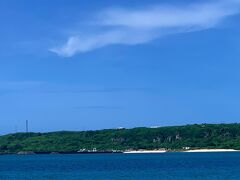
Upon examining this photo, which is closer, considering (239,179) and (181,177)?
(239,179)

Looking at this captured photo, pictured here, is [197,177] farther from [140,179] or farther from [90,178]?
[90,178]

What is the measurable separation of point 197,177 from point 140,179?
26.4 ft

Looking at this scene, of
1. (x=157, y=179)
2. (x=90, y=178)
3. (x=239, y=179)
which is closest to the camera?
(x=239, y=179)

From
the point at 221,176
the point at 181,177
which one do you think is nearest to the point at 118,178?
the point at 181,177

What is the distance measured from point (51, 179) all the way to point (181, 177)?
18.8 m

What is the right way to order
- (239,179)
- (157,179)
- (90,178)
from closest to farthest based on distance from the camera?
(239,179) < (157,179) < (90,178)

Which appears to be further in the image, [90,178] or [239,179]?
[90,178]

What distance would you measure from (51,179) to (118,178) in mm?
9760

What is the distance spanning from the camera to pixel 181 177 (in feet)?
265

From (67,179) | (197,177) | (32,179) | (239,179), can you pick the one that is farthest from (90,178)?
(239,179)

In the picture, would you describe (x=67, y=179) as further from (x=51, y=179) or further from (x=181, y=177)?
(x=181, y=177)

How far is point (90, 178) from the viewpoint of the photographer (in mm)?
83812

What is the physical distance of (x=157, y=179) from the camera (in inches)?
3083

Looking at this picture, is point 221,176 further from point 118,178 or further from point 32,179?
point 32,179
